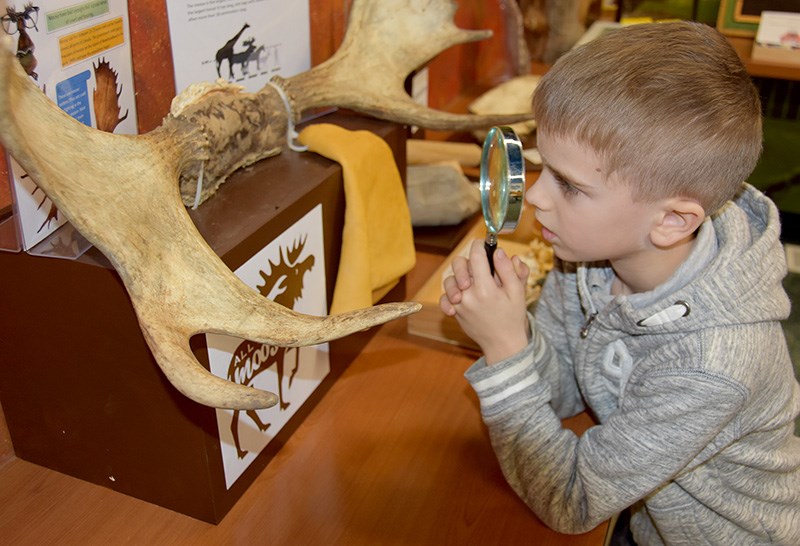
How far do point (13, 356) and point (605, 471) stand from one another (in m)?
0.73

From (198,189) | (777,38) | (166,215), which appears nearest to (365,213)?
(198,189)

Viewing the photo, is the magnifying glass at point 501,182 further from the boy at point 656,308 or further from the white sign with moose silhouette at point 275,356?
the white sign with moose silhouette at point 275,356

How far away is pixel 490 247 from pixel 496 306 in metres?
0.08

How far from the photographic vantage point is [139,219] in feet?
2.68

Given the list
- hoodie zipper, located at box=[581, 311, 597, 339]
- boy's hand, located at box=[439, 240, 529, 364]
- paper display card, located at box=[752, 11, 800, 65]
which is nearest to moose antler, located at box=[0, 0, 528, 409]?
Answer: boy's hand, located at box=[439, 240, 529, 364]

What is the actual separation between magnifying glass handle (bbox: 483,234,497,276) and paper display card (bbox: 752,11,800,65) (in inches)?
69.0

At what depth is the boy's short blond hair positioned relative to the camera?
878mm

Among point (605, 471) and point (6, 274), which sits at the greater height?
point (6, 274)

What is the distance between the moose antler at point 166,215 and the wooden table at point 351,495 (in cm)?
31

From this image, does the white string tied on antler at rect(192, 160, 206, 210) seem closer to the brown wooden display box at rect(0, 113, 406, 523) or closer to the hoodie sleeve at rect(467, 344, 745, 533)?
the brown wooden display box at rect(0, 113, 406, 523)

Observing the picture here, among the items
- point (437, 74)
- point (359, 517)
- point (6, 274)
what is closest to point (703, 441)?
point (359, 517)

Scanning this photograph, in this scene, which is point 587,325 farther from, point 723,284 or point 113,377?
point 113,377

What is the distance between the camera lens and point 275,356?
40.7 inches

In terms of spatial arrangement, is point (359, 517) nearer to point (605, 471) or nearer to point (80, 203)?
point (605, 471)
